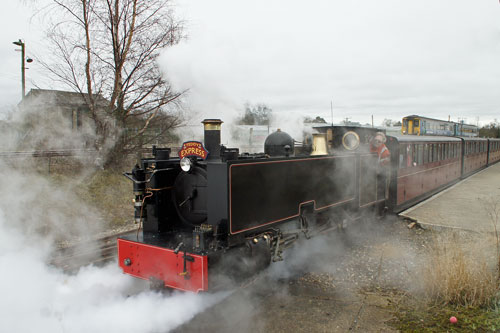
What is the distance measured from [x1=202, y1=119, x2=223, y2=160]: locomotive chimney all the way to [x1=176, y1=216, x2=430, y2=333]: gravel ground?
5.90ft

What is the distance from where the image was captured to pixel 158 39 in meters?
9.97

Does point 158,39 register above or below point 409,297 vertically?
above

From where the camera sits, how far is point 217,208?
398cm

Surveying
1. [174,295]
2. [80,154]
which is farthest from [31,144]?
[174,295]

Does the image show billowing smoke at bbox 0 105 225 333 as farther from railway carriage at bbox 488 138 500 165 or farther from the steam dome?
railway carriage at bbox 488 138 500 165

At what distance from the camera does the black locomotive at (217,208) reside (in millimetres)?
3896

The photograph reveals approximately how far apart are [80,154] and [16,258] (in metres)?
6.27

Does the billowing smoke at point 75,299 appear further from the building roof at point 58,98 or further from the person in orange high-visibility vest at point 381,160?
the person in orange high-visibility vest at point 381,160

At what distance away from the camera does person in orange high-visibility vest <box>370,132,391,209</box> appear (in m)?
7.35

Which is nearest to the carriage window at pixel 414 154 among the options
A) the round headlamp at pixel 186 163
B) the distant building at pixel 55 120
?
the round headlamp at pixel 186 163

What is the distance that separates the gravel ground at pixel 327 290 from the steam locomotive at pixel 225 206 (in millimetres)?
433

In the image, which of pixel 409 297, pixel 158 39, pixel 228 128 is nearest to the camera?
pixel 409 297

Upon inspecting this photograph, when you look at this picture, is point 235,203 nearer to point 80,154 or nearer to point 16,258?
point 16,258

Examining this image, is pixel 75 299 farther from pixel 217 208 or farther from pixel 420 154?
pixel 420 154
